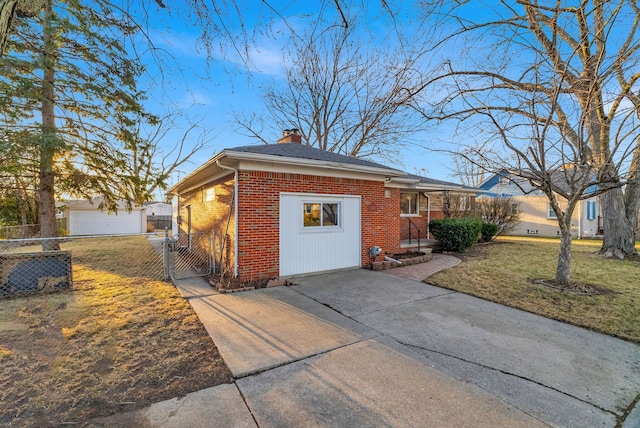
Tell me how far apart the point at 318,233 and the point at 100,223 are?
83.1ft

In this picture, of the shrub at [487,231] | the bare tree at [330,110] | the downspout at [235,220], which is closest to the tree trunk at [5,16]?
the downspout at [235,220]

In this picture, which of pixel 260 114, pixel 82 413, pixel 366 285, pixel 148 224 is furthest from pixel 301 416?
pixel 148 224

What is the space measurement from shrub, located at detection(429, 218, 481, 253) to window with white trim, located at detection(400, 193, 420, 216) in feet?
4.03

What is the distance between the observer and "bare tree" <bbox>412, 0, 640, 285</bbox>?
5332 millimetres

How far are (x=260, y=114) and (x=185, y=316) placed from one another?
58.8ft

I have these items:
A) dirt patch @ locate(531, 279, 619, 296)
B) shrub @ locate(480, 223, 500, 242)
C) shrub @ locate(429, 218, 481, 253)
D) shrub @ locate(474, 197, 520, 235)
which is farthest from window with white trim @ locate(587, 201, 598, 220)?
dirt patch @ locate(531, 279, 619, 296)

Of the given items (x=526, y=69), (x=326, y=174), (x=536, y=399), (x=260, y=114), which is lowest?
(x=536, y=399)

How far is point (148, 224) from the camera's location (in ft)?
94.4

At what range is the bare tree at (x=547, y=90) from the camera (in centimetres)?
533

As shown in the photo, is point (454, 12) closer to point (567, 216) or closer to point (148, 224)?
point (567, 216)

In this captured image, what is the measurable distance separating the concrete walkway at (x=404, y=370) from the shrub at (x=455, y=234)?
22.4 feet

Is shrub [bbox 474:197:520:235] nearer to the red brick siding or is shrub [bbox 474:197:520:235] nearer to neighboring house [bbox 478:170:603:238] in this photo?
neighboring house [bbox 478:170:603:238]

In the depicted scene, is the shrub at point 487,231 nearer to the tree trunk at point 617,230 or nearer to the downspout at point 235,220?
the tree trunk at point 617,230

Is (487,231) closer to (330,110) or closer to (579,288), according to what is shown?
(579,288)
